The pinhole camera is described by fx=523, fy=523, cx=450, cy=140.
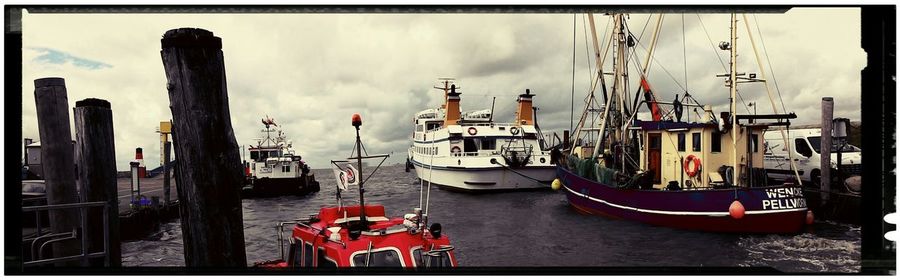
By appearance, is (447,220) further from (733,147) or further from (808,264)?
(808,264)

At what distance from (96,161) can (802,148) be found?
18.9m

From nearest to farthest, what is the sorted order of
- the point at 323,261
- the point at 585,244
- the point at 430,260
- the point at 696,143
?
the point at 430,260, the point at 323,261, the point at 585,244, the point at 696,143

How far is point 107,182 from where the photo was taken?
17.3ft

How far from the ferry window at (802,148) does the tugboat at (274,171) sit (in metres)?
19.6

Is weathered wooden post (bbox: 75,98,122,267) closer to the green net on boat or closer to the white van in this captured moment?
the green net on boat

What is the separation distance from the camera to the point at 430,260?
5.19 meters

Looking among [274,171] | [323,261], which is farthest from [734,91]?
[274,171]

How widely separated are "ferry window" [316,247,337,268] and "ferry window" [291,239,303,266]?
0.40 m

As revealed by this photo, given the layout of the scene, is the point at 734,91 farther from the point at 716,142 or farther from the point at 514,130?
the point at 514,130

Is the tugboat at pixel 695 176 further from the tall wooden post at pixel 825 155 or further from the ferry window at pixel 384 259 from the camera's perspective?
the ferry window at pixel 384 259

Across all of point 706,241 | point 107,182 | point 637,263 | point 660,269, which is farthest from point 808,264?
point 107,182

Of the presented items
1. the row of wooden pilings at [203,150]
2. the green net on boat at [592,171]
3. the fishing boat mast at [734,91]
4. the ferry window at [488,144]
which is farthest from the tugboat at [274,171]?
the row of wooden pilings at [203,150]

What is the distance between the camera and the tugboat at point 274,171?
2377 centimetres
